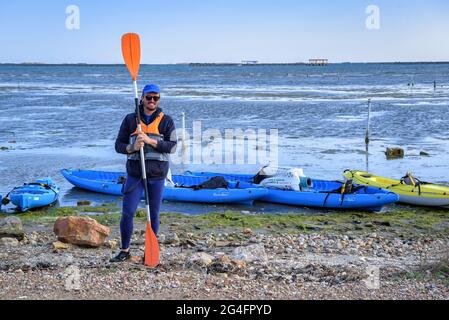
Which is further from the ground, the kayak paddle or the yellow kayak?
the kayak paddle

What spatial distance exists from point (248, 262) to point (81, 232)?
2461 mm

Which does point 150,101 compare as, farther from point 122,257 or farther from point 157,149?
point 122,257

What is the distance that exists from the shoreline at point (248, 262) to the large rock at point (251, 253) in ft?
0.04

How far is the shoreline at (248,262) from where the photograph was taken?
612 centimetres

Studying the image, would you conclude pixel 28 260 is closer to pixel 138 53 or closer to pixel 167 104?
pixel 138 53

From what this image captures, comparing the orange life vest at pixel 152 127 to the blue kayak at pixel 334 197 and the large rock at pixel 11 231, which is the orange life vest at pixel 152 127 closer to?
the large rock at pixel 11 231

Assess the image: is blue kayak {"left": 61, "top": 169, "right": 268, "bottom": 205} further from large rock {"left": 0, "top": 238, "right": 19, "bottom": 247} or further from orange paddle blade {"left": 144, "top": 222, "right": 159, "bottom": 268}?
orange paddle blade {"left": 144, "top": 222, "right": 159, "bottom": 268}

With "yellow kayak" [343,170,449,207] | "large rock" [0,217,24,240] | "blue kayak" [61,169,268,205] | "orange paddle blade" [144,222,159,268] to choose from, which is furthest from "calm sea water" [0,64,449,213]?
"orange paddle blade" [144,222,159,268]

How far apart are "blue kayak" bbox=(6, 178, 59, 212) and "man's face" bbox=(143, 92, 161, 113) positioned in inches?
272

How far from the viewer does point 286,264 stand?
7629 mm

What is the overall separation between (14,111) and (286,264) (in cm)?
3138

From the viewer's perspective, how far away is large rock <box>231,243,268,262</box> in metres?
7.83

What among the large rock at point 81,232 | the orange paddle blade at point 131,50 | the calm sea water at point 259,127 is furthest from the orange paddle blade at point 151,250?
the calm sea water at point 259,127
